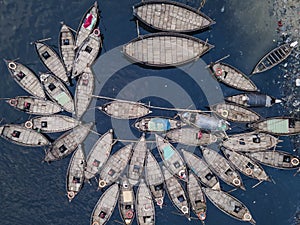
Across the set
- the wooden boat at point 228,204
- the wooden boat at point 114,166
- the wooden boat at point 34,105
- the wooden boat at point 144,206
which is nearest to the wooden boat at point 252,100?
the wooden boat at point 228,204

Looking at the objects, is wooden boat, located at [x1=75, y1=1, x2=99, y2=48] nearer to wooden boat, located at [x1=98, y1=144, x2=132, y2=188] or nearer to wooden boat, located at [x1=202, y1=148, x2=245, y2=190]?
wooden boat, located at [x1=98, y1=144, x2=132, y2=188]

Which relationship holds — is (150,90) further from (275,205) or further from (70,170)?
(275,205)

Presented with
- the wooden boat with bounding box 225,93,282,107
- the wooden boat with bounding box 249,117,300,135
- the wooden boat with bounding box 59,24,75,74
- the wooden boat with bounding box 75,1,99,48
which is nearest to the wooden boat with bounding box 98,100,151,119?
the wooden boat with bounding box 59,24,75,74

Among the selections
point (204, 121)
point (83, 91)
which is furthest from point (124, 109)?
point (204, 121)

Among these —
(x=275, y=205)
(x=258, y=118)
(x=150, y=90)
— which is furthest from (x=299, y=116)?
(x=150, y=90)

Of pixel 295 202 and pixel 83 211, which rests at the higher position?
pixel 295 202
